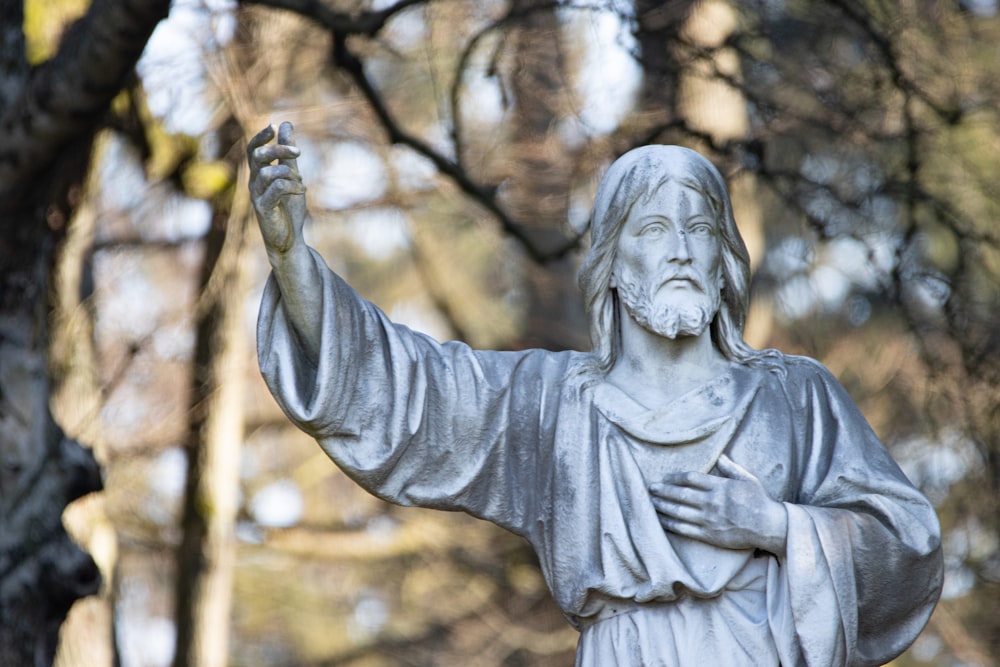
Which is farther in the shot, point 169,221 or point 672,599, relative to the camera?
point 169,221

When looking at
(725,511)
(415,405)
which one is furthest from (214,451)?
(725,511)

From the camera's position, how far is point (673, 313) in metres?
4.77

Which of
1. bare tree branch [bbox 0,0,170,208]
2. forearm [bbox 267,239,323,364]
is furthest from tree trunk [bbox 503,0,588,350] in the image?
forearm [bbox 267,239,323,364]

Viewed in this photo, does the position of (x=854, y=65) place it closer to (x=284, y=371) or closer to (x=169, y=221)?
(x=169, y=221)

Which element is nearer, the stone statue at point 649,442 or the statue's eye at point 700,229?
the stone statue at point 649,442

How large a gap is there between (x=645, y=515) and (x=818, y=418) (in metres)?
0.60

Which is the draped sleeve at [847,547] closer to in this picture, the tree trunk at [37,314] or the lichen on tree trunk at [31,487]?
the tree trunk at [37,314]

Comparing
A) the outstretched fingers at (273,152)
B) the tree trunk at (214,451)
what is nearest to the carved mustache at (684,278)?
the outstretched fingers at (273,152)

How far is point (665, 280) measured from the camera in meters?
4.77

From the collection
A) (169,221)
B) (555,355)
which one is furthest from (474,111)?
(555,355)

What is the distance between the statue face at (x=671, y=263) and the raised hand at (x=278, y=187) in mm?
945

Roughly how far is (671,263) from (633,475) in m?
0.59

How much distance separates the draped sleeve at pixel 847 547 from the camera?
4.50m

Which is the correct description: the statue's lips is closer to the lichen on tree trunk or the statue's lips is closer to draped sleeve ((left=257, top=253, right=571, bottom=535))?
draped sleeve ((left=257, top=253, right=571, bottom=535))
